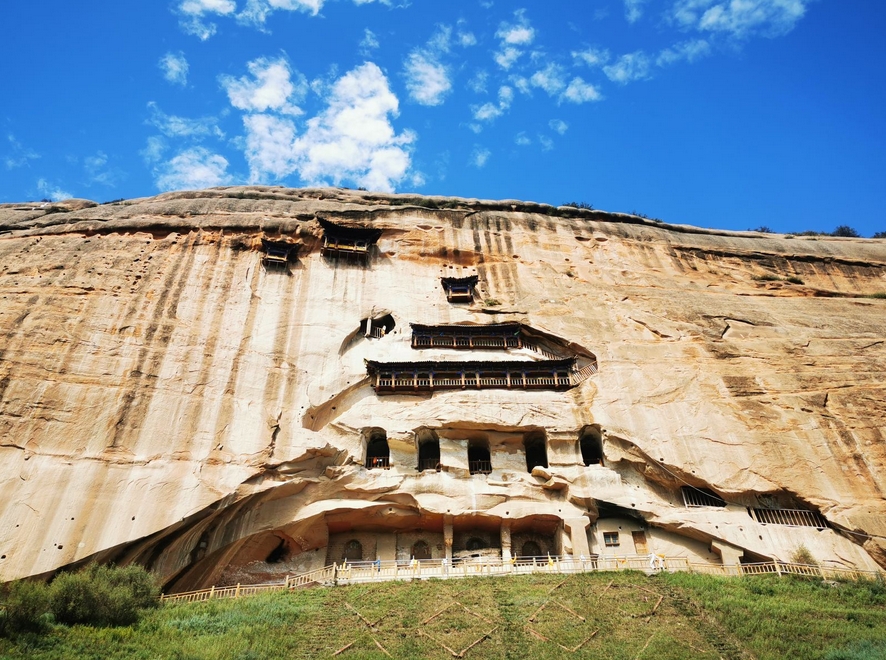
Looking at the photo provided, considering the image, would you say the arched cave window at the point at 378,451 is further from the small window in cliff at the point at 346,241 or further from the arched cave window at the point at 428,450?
the small window in cliff at the point at 346,241

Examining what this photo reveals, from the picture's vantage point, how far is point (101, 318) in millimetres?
23250

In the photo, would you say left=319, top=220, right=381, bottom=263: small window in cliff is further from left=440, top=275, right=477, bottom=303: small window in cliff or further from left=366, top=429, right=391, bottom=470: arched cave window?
left=366, top=429, right=391, bottom=470: arched cave window

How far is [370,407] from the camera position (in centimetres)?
2475

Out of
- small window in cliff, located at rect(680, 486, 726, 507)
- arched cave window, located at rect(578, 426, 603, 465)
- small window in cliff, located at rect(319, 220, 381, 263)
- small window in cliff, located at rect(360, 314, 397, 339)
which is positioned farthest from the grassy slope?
small window in cliff, located at rect(319, 220, 381, 263)

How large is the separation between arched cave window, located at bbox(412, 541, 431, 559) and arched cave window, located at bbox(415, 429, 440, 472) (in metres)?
3.01

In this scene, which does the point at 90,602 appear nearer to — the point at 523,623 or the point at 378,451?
the point at 523,623

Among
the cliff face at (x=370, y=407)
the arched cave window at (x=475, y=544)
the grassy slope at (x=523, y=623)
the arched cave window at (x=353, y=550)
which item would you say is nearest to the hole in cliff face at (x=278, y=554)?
the cliff face at (x=370, y=407)

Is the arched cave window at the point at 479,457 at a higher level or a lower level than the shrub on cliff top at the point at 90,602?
higher

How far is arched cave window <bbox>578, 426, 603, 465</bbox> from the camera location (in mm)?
24562

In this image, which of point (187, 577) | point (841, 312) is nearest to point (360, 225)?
point (187, 577)

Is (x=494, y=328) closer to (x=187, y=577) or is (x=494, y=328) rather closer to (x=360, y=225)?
(x=360, y=225)

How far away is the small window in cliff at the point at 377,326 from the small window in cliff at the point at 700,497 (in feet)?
47.6

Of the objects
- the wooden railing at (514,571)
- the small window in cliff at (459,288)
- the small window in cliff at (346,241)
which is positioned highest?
the small window in cliff at (346,241)

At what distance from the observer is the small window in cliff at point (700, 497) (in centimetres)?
2245
